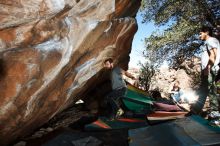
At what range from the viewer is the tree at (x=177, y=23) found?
42.2 feet

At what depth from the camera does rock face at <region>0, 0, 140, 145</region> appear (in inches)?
210

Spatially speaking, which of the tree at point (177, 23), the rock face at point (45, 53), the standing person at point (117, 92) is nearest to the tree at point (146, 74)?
the tree at point (177, 23)

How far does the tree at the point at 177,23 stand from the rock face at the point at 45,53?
6.42 m

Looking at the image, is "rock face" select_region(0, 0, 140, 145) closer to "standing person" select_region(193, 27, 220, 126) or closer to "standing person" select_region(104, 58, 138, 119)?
"standing person" select_region(104, 58, 138, 119)

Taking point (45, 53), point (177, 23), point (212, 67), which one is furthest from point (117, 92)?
point (177, 23)

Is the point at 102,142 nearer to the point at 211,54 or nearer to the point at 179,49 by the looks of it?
the point at 211,54

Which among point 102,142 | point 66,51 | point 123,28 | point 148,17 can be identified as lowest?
point 102,142

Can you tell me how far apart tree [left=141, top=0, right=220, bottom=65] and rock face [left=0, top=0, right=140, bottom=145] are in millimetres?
6422

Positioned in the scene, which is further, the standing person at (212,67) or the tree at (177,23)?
the tree at (177,23)

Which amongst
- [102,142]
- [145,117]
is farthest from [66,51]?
[145,117]

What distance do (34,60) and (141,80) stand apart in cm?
1158

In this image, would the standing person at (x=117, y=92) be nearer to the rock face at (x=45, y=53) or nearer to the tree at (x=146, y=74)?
the rock face at (x=45, y=53)

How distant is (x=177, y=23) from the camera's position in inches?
535

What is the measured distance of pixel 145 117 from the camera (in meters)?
7.87
